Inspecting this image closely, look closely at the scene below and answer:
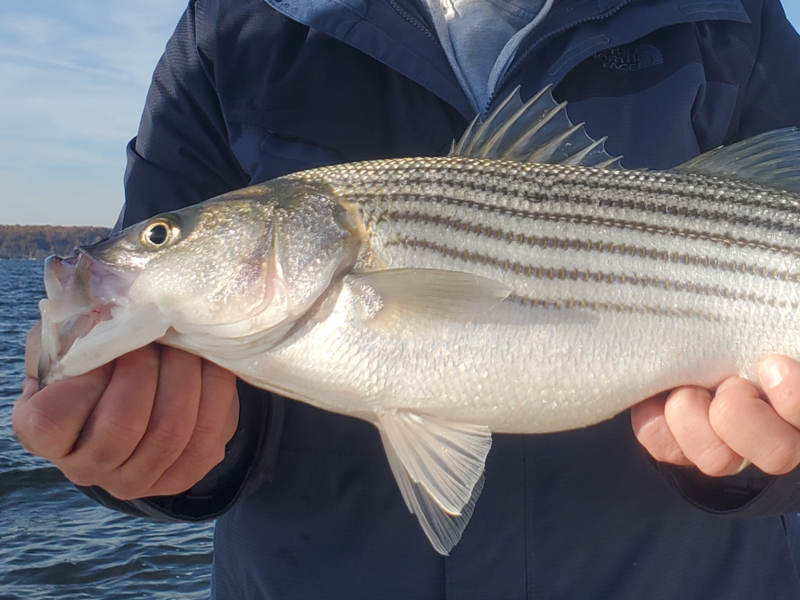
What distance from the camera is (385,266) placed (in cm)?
221

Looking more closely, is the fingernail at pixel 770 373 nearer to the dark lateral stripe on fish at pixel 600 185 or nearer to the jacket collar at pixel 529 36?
the dark lateral stripe on fish at pixel 600 185

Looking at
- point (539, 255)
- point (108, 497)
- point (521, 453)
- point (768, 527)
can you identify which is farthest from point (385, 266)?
point (768, 527)

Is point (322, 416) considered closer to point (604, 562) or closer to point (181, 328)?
point (181, 328)

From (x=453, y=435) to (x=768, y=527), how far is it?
1.52 meters

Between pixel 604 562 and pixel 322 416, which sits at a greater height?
pixel 322 416

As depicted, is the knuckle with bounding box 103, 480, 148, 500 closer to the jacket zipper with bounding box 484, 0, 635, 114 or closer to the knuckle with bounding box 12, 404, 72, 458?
the knuckle with bounding box 12, 404, 72, 458

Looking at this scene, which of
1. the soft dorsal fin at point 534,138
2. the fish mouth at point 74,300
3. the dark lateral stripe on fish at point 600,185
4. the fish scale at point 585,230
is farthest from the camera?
the soft dorsal fin at point 534,138

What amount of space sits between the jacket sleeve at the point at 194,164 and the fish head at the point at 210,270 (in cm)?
50

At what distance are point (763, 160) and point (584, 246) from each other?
86 centimetres

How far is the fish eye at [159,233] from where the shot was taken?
7.38 ft

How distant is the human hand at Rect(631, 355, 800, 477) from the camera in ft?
6.77

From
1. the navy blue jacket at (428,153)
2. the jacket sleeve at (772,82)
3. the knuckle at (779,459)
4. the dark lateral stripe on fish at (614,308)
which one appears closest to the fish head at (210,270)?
→ the navy blue jacket at (428,153)

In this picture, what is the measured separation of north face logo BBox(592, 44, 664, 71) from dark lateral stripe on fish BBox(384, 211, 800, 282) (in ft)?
3.13

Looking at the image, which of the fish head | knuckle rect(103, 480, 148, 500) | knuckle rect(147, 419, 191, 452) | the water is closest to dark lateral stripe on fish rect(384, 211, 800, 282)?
the fish head
